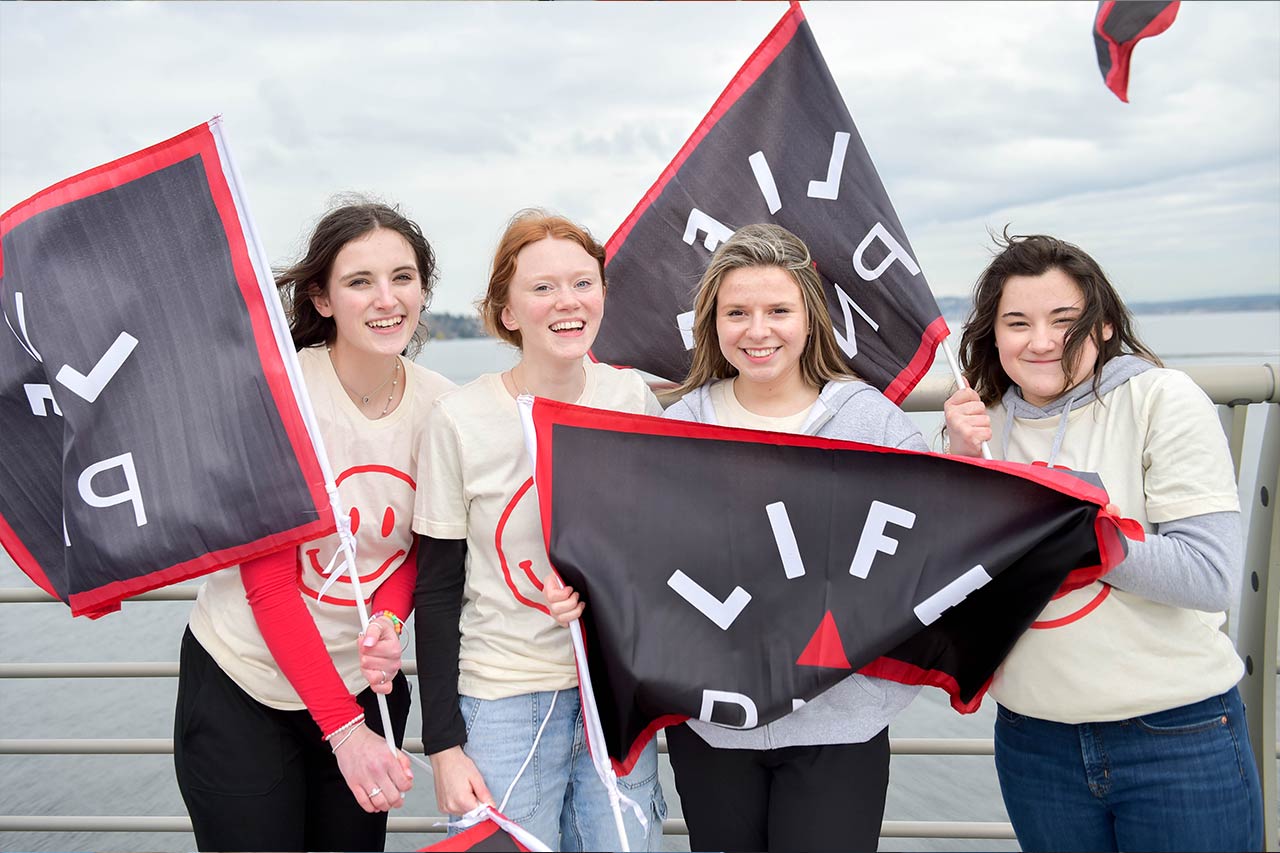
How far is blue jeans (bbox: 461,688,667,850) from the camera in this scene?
1.76 metres

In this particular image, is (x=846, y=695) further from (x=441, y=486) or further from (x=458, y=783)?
(x=441, y=486)

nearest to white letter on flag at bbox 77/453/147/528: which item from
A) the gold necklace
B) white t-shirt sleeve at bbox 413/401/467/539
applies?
the gold necklace

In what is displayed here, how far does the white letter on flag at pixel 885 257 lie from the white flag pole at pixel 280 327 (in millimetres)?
1248

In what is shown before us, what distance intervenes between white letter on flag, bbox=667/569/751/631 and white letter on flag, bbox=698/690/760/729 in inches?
4.6

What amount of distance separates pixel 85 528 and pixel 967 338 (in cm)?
175

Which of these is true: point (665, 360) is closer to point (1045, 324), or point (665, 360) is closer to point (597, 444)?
point (597, 444)

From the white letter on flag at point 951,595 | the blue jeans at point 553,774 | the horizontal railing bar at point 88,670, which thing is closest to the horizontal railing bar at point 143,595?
the horizontal railing bar at point 88,670

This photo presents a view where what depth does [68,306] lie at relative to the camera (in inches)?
70.8

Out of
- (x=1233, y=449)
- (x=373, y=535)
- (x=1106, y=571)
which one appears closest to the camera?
(x=1106, y=571)

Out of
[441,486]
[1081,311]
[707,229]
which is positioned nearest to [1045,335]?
[1081,311]

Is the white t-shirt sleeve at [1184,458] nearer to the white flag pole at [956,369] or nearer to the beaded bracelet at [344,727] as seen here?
the white flag pole at [956,369]

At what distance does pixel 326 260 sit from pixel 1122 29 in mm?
1629

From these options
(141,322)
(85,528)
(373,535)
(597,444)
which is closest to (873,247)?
(597,444)

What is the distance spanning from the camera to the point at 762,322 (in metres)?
1.82
